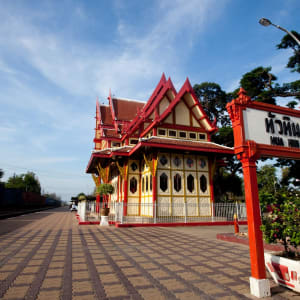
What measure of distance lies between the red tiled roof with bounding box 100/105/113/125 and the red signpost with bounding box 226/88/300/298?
67.3 ft

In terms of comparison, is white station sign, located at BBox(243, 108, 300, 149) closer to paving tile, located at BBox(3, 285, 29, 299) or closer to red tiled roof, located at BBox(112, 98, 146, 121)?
paving tile, located at BBox(3, 285, 29, 299)

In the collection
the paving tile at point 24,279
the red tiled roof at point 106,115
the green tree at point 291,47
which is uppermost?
the green tree at point 291,47

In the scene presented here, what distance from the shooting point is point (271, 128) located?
4.61 meters

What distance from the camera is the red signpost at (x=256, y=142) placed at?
3.80 metres

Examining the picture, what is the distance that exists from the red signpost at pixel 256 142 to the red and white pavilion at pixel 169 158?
9.81 metres

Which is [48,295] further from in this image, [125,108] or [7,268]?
[125,108]

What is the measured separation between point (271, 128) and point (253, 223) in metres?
1.98

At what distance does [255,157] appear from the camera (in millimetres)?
4195

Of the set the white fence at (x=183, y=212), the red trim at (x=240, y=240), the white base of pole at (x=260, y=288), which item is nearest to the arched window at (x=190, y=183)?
the white fence at (x=183, y=212)

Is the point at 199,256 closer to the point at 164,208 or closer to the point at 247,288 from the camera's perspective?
the point at 247,288

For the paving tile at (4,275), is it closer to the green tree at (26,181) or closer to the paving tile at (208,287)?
the paving tile at (208,287)

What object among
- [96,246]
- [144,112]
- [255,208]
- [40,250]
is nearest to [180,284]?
[255,208]

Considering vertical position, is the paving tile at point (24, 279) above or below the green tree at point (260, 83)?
below

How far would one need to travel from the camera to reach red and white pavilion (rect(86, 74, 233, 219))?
14977 millimetres
